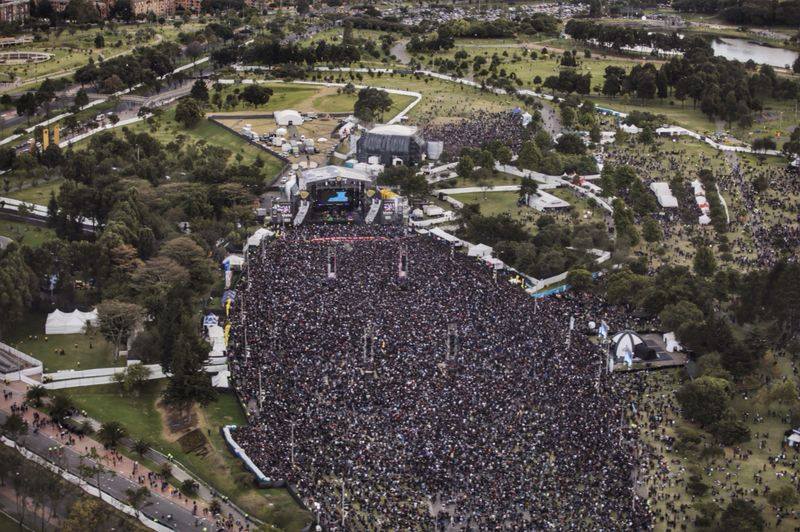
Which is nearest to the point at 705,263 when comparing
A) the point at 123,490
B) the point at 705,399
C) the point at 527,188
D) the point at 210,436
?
the point at 527,188

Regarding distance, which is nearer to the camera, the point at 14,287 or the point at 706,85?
the point at 14,287

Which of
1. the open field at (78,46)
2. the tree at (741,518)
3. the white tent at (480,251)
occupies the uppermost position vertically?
the tree at (741,518)

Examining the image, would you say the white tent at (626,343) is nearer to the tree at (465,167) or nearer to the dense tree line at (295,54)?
the tree at (465,167)

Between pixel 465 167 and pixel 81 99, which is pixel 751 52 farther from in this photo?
pixel 81 99

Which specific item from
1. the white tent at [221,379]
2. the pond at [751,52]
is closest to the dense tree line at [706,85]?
the pond at [751,52]

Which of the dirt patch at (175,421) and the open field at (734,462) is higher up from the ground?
the open field at (734,462)

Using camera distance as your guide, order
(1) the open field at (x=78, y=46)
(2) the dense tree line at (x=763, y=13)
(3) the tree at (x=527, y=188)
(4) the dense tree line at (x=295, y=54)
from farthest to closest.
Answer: (2) the dense tree line at (x=763, y=13) → (4) the dense tree line at (x=295, y=54) → (1) the open field at (x=78, y=46) → (3) the tree at (x=527, y=188)

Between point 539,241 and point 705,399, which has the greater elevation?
point 705,399
